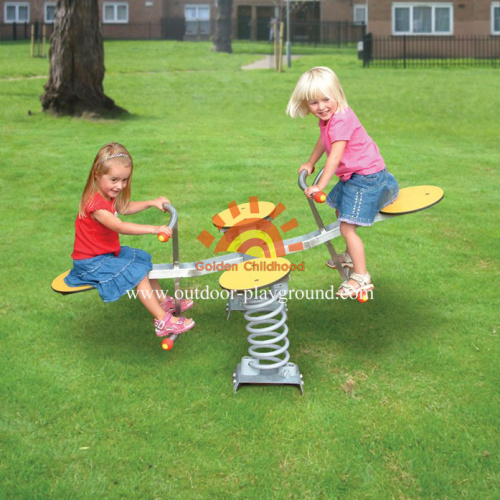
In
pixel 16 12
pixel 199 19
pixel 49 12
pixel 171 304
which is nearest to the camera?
pixel 171 304

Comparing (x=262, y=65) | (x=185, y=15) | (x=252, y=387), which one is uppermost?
(x=185, y=15)

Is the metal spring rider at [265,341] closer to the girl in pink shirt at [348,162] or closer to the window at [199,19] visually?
the girl in pink shirt at [348,162]

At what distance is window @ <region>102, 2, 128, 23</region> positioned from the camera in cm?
4342

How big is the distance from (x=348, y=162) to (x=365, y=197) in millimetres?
263

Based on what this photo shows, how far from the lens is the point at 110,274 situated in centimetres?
476

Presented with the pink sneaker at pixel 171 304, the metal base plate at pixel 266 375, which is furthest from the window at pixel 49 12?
the metal base plate at pixel 266 375

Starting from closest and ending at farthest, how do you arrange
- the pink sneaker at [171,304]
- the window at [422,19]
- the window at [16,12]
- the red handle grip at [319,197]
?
the red handle grip at [319,197], the pink sneaker at [171,304], the window at [422,19], the window at [16,12]

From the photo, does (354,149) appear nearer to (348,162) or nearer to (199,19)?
(348,162)

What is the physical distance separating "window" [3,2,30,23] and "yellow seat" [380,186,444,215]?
41.6 m

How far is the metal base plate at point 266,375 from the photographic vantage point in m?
4.38

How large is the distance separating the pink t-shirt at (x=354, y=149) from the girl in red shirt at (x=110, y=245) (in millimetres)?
1185

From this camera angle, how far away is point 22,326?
522 centimetres

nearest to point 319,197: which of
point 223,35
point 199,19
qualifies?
point 223,35

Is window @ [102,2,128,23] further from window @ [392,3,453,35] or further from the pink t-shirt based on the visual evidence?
the pink t-shirt
